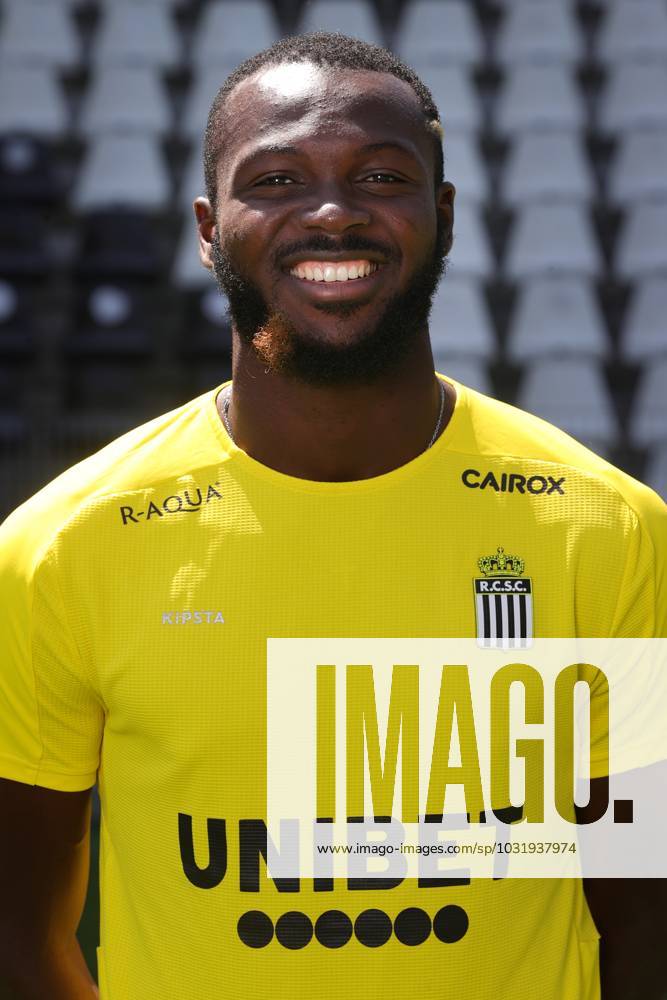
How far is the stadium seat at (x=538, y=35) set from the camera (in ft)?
26.6

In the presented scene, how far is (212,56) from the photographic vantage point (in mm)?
8070

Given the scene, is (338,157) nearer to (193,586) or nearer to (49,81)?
(193,586)

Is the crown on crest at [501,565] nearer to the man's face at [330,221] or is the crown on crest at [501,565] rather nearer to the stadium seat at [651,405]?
the man's face at [330,221]

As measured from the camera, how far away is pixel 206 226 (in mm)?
1441

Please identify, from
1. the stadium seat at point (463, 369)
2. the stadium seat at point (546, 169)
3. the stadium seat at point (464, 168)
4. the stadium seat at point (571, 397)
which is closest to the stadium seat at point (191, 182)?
the stadium seat at point (464, 168)

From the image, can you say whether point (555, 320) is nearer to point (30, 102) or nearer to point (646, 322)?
point (646, 322)

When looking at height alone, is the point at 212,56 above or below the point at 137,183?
above

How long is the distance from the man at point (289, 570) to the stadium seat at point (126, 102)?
6814 mm

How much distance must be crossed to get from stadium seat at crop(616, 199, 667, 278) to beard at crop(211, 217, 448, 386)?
5.94m

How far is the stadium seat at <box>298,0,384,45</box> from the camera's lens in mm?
7906

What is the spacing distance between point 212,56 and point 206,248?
7206 mm

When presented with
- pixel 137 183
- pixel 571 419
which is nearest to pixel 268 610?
pixel 571 419

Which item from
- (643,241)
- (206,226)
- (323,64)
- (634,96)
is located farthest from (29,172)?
(323,64)

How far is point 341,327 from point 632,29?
7851 millimetres
